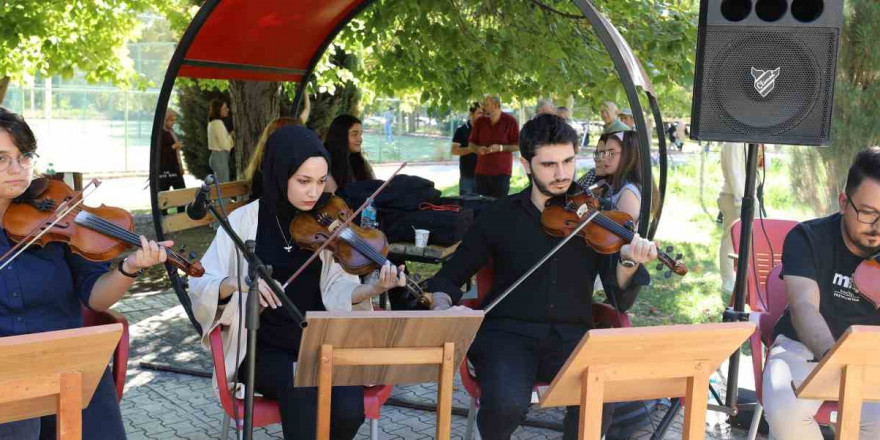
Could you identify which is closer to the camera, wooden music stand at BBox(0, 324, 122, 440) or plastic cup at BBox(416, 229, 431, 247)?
wooden music stand at BBox(0, 324, 122, 440)

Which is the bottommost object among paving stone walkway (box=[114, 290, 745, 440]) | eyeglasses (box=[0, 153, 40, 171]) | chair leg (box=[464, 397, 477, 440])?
paving stone walkway (box=[114, 290, 745, 440])

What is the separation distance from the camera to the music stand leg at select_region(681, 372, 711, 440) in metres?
Answer: 2.27

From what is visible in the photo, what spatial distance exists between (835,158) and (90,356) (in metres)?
5.90

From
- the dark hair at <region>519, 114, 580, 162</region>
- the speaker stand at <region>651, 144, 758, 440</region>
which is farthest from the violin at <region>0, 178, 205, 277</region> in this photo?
the speaker stand at <region>651, 144, 758, 440</region>

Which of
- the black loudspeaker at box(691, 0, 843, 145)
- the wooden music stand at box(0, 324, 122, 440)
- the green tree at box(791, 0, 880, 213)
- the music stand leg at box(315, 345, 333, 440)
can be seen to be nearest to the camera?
the wooden music stand at box(0, 324, 122, 440)

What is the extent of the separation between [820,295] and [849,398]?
91 cm

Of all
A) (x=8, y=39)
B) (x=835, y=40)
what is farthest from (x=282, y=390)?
(x=8, y=39)

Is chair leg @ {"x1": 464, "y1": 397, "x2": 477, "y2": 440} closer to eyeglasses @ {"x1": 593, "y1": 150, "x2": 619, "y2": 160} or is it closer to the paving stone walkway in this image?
the paving stone walkway

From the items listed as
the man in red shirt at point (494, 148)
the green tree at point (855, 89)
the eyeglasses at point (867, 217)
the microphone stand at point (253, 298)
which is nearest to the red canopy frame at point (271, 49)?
the eyeglasses at point (867, 217)

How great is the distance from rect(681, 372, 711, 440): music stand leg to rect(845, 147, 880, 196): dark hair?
1.12 m

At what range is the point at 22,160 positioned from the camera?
2.58 m

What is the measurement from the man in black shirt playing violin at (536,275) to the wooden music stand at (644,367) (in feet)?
2.66

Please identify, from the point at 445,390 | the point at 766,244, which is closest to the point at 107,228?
the point at 445,390

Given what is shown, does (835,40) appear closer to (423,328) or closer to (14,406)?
(423,328)
